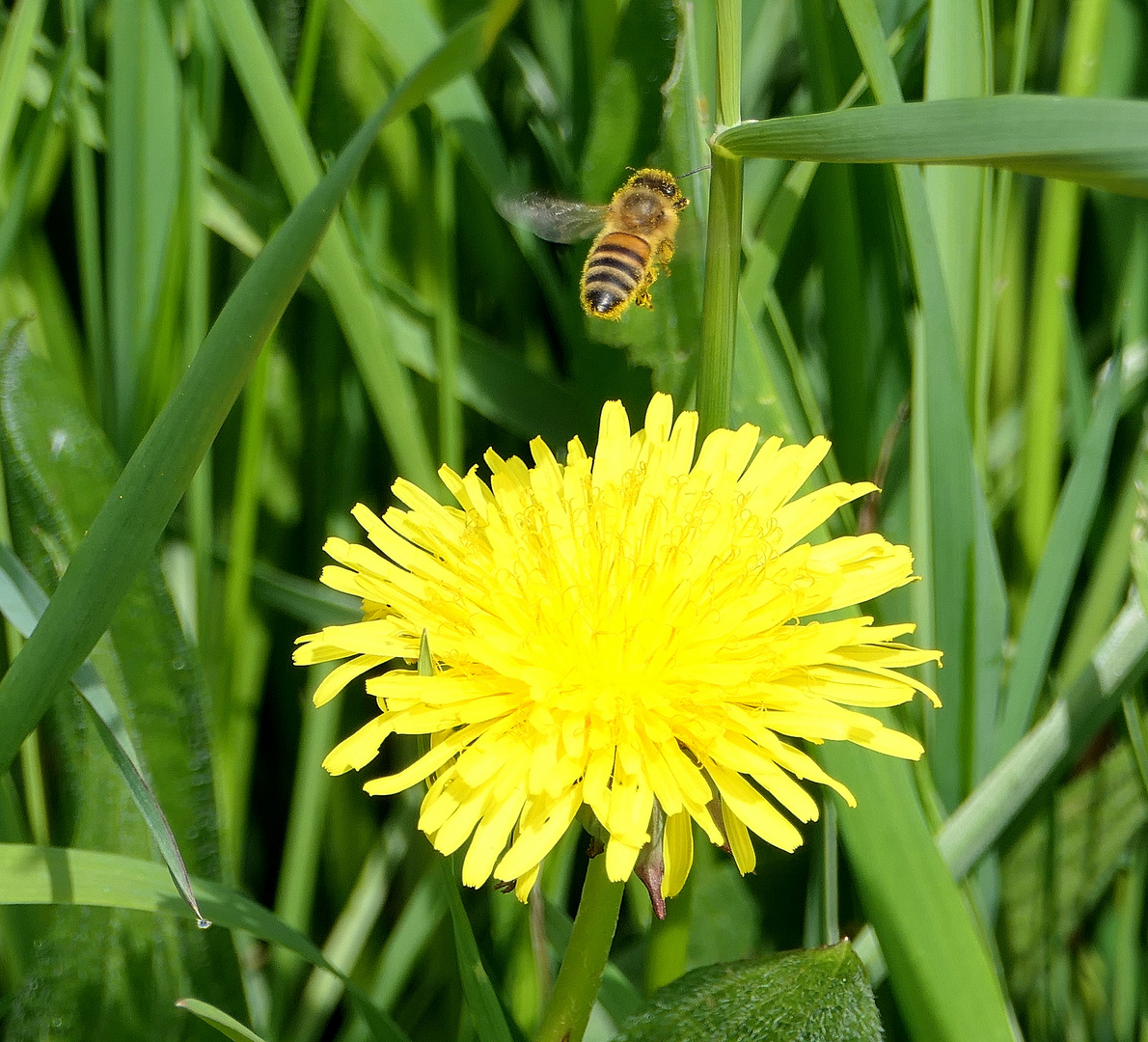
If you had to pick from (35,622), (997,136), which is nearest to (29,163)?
(35,622)

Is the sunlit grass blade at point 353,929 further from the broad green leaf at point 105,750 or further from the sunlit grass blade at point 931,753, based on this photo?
the sunlit grass blade at point 931,753

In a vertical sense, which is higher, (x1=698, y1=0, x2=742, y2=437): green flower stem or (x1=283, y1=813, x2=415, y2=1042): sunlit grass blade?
(x1=698, y1=0, x2=742, y2=437): green flower stem

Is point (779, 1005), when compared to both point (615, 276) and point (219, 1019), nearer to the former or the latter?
point (219, 1019)

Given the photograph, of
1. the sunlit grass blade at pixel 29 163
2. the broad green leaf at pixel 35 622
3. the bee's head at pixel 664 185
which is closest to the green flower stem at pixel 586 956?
the broad green leaf at pixel 35 622

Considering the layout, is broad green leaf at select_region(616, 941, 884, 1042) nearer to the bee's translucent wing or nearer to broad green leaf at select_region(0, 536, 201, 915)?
broad green leaf at select_region(0, 536, 201, 915)

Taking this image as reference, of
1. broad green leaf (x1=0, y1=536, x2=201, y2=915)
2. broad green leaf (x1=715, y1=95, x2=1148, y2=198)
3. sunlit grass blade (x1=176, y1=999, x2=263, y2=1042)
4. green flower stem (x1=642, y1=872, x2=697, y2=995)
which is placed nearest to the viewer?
broad green leaf (x1=715, y1=95, x2=1148, y2=198)

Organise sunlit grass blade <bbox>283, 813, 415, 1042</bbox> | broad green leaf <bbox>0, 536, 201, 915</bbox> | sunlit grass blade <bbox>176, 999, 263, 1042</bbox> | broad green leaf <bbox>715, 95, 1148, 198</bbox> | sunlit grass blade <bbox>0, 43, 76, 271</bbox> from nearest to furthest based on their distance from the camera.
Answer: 1. broad green leaf <bbox>715, 95, 1148, 198</bbox>
2. sunlit grass blade <bbox>176, 999, 263, 1042</bbox>
3. broad green leaf <bbox>0, 536, 201, 915</bbox>
4. sunlit grass blade <bbox>0, 43, 76, 271</bbox>
5. sunlit grass blade <bbox>283, 813, 415, 1042</bbox>

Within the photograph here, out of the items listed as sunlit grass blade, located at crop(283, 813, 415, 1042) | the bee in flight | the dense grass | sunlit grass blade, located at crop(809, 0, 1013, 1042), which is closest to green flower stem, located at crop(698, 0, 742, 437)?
the dense grass

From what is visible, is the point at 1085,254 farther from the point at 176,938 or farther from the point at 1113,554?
the point at 176,938
